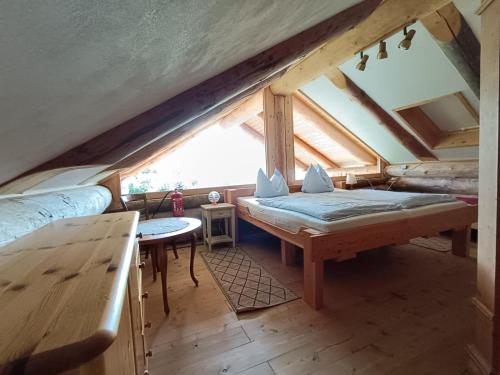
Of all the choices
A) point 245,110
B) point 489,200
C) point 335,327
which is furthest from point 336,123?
point 335,327

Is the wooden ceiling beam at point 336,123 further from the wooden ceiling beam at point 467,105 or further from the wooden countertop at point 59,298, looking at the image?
the wooden countertop at point 59,298

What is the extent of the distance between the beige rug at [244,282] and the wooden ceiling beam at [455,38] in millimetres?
2727

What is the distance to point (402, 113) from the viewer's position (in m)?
3.44

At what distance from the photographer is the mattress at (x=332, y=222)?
1842 mm

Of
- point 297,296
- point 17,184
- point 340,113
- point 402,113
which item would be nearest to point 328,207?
point 297,296

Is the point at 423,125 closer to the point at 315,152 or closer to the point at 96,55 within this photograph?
the point at 315,152

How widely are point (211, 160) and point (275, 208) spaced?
11.2 feet

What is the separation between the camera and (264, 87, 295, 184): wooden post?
3900 millimetres

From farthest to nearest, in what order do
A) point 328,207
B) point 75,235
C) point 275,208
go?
point 275,208 < point 328,207 < point 75,235

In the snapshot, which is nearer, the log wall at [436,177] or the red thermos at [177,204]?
the red thermos at [177,204]

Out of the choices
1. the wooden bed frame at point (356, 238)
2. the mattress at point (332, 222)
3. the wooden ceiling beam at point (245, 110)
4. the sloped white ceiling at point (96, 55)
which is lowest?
the wooden bed frame at point (356, 238)

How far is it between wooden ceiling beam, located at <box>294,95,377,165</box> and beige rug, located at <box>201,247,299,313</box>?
295 cm

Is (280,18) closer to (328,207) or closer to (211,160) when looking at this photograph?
(328,207)

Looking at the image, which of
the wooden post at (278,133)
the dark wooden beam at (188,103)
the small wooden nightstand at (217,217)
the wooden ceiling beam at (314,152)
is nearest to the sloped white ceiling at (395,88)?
the wooden post at (278,133)
